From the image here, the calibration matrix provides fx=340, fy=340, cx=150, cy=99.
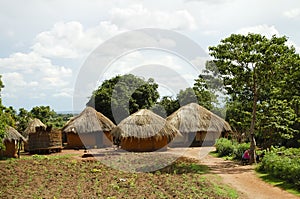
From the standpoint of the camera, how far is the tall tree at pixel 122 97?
34.8 m

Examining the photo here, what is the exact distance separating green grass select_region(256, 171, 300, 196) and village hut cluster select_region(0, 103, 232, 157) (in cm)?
1138

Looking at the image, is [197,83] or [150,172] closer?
[150,172]

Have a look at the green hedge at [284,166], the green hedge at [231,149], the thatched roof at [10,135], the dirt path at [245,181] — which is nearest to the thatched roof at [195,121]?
the green hedge at [231,149]

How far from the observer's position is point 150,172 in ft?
51.6

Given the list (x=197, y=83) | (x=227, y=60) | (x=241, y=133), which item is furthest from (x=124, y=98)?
(x=227, y=60)

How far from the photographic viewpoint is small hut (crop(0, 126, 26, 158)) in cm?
2098

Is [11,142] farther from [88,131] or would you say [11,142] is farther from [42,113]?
[42,113]

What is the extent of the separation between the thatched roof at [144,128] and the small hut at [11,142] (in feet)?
23.2

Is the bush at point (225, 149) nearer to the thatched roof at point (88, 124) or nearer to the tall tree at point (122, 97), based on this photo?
the thatched roof at point (88, 124)

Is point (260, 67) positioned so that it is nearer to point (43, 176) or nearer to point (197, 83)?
point (43, 176)

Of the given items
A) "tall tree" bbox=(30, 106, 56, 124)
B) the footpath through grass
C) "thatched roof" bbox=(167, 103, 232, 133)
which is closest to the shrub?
the footpath through grass

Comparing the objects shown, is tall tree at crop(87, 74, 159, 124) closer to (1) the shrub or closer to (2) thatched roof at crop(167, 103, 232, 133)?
(2) thatched roof at crop(167, 103, 232, 133)

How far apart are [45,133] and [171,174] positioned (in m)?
13.6

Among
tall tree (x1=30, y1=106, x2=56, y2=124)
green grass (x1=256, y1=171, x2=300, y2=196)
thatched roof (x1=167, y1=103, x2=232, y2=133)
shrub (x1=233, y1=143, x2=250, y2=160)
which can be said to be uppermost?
tall tree (x1=30, y1=106, x2=56, y2=124)
